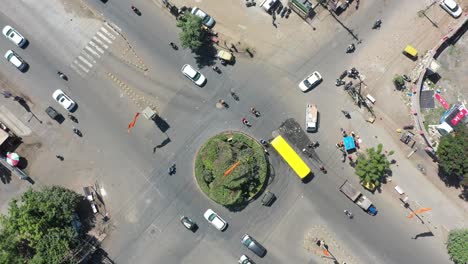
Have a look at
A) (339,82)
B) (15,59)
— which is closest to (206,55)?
(339,82)

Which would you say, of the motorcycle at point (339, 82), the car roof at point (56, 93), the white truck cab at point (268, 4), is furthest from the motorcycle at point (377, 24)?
the car roof at point (56, 93)

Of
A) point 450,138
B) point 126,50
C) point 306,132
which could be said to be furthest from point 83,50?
point 450,138

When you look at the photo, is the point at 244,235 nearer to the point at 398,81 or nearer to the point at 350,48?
the point at 350,48

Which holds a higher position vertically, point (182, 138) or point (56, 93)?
point (182, 138)

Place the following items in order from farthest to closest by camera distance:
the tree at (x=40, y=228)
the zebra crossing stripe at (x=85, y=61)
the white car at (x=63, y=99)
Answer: the zebra crossing stripe at (x=85, y=61)
the white car at (x=63, y=99)
the tree at (x=40, y=228)

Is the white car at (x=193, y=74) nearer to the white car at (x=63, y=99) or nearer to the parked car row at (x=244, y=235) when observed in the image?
the white car at (x=63, y=99)

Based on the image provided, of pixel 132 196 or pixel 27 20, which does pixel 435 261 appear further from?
pixel 27 20
